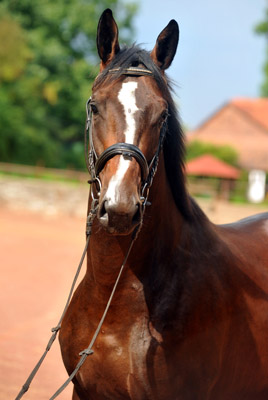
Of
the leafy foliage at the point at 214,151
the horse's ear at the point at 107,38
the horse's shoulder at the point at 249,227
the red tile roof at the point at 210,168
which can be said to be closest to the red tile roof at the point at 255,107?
the leafy foliage at the point at 214,151

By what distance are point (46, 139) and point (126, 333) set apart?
106 feet

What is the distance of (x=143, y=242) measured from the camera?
304 cm

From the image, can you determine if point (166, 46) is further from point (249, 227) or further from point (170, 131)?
point (249, 227)

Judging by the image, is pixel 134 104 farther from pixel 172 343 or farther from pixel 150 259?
pixel 172 343

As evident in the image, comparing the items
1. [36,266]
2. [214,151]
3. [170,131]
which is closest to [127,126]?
[170,131]

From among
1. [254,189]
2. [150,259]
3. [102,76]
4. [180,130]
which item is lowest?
[254,189]

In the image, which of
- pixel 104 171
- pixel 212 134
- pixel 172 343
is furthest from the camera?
pixel 212 134

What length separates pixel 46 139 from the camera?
3447 cm

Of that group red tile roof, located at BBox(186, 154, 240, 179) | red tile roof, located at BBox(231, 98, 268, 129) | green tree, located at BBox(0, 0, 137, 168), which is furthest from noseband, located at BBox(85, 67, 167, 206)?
red tile roof, located at BBox(231, 98, 268, 129)

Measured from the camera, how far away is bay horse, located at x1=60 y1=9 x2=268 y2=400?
2771 mm

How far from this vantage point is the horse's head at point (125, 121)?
247 cm

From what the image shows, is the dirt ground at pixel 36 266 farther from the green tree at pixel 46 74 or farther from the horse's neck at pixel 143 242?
the green tree at pixel 46 74

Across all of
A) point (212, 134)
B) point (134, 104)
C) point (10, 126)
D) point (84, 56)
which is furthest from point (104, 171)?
point (212, 134)

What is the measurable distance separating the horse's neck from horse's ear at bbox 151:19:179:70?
1.85 feet
